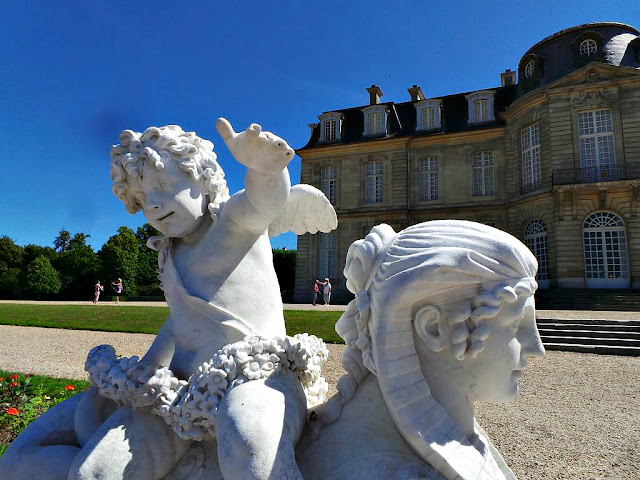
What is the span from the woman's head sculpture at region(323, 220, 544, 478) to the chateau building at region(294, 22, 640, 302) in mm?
17296

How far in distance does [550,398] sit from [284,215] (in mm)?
4435

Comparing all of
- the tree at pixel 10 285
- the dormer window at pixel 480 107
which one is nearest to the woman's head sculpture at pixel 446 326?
the dormer window at pixel 480 107

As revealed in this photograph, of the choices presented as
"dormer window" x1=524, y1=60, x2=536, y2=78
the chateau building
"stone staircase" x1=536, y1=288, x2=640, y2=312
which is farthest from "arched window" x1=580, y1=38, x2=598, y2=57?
"stone staircase" x1=536, y1=288, x2=640, y2=312

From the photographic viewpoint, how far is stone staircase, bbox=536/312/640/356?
756 cm

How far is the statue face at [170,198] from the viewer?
1.40 meters

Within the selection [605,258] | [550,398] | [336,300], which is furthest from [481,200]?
[550,398]

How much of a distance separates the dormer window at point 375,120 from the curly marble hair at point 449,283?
23019mm

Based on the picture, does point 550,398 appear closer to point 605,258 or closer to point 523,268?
point 523,268

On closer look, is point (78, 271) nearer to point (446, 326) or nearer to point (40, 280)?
point (40, 280)

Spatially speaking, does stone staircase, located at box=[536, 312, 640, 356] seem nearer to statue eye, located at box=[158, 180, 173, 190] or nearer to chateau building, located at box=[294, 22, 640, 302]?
chateau building, located at box=[294, 22, 640, 302]

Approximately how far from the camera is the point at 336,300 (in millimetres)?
20906

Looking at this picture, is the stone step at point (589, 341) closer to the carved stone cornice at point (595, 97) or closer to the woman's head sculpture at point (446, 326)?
the woman's head sculpture at point (446, 326)

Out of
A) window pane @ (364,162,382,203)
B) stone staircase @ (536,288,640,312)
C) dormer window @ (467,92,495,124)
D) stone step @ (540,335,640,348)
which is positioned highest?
dormer window @ (467,92,495,124)

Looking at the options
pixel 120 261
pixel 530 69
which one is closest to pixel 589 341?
pixel 530 69
